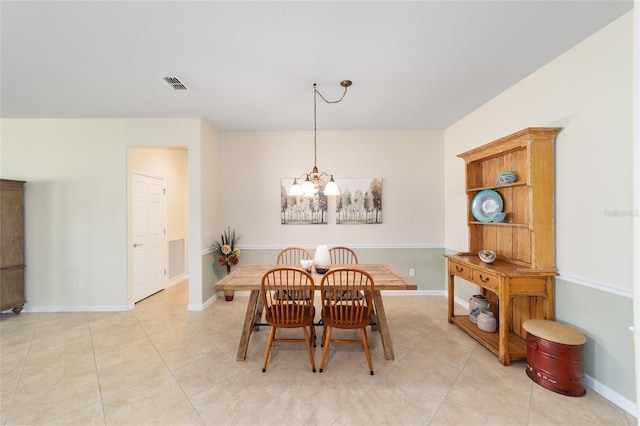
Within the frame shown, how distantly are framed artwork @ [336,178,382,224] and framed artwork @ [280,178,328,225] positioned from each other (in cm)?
27

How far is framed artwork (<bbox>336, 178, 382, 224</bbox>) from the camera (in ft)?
13.6

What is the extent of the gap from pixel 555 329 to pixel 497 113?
234 centimetres

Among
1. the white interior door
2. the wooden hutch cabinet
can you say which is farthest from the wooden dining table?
the white interior door

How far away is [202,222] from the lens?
3650 millimetres

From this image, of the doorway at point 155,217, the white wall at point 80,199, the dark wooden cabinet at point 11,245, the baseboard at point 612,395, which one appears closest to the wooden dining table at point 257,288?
the baseboard at point 612,395

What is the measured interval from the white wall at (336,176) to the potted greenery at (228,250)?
0.45ft

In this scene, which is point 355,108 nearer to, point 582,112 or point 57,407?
point 582,112

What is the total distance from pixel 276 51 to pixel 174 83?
1.28m

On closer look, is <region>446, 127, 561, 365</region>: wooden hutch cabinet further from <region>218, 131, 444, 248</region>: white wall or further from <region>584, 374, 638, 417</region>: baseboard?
<region>218, 131, 444, 248</region>: white wall

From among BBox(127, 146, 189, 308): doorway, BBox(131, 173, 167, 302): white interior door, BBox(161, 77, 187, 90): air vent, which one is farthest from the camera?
BBox(131, 173, 167, 302): white interior door

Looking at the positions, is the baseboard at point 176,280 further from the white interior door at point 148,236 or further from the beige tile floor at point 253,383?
the beige tile floor at point 253,383

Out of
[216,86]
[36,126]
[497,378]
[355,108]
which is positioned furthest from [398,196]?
[36,126]

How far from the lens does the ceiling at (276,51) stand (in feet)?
5.44

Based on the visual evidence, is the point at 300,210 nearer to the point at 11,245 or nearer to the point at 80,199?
the point at 80,199
